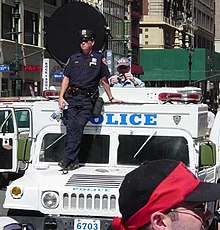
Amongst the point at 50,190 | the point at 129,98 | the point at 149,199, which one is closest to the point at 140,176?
the point at 149,199

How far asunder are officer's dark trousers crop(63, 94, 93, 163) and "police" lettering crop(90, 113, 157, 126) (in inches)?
6.8

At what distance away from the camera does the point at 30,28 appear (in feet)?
145

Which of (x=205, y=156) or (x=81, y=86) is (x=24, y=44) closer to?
(x=81, y=86)

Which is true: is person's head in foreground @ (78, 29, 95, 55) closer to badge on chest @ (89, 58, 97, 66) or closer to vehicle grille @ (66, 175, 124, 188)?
badge on chest @ (89, 58, 97, 66)

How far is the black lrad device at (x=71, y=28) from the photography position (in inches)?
389

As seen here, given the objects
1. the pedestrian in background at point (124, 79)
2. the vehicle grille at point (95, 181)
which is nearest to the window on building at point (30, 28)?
the pedestrian in background at point (124, 79)

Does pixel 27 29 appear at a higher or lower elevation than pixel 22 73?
higher

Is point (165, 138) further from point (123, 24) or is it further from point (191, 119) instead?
point (123, 24)

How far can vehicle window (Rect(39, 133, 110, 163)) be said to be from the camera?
26.9ft

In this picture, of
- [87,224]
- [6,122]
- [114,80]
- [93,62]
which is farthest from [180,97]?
[6,122]

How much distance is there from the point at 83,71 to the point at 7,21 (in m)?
33.4

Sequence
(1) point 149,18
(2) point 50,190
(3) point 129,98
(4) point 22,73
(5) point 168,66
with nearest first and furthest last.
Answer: (2) point 50,190, (3) point 129,98, (4) point 22,73, (5) point 168,66, (1) point 149,18

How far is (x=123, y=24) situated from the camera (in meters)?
63.5

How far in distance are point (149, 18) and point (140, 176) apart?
78.5m
